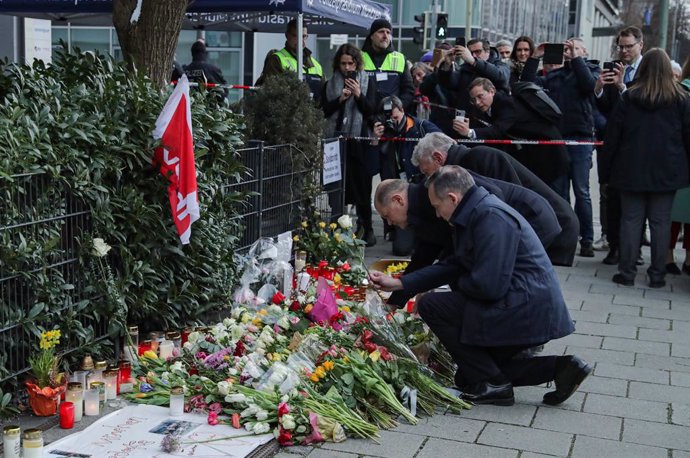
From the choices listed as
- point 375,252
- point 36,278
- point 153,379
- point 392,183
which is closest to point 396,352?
point 392,183

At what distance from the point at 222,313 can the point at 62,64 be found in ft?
6.48

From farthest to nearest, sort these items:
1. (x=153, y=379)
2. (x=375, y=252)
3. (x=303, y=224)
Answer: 1. (x=375, y=252)
2. (x=303, y=224)
3. (x=153, y=379)

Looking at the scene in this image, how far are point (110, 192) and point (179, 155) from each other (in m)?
0.50

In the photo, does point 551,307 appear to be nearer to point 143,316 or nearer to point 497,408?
point 497,408

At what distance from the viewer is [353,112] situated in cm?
1041

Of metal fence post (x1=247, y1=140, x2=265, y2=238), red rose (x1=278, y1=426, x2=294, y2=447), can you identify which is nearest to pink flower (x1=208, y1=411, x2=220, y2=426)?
red rose (x1=278, y1=426, x2=294, y2=447)

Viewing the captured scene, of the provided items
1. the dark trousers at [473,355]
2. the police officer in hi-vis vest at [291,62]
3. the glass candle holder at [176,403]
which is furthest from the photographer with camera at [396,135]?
the glass candle holder at [176,403]

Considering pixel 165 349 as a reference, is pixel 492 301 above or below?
above

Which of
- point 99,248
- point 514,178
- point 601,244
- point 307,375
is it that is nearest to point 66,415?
point 99,248

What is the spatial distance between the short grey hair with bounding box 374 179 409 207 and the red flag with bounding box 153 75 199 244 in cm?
110

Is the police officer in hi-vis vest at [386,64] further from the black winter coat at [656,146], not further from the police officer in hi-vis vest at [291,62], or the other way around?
the black winter coat at [656,146]

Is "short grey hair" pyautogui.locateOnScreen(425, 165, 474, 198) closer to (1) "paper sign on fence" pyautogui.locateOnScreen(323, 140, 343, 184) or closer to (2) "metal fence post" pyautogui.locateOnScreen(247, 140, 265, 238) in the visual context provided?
(2) "metal fence post" pyautogui.locateOnScreen(247, 140, 265, 238)

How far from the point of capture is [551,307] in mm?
5414

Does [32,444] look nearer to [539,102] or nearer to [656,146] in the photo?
[656,146]
